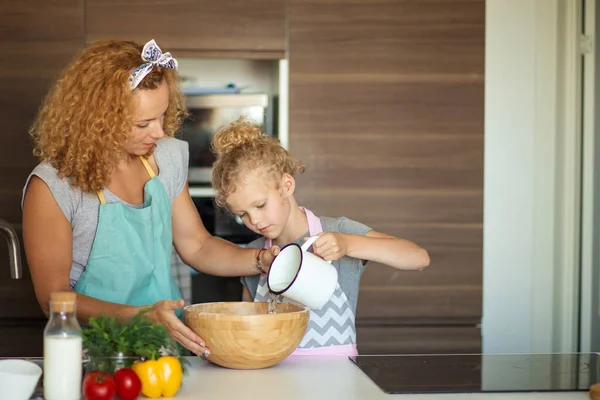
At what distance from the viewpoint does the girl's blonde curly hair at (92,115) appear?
1.86 m

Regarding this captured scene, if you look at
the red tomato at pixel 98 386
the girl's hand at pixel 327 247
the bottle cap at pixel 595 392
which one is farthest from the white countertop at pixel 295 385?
the girl's hand at pixel 327 247

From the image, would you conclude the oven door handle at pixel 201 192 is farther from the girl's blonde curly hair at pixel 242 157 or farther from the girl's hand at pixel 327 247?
the girl's hand at pixel 327 247

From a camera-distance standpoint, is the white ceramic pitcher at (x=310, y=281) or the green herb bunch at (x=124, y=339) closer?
the green herb bunch at (x=124, y=339)

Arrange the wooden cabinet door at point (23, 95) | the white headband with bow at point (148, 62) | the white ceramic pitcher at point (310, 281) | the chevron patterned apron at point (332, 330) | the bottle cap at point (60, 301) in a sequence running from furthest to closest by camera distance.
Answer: the wooden cabinet door at point (23, 95) < the chevron patterned apron at point (332, 330) < the white headband with bow at point (148, 62) < the white ceramic pitcher at point (310, 281) < the bottle cap at point (60, 301)

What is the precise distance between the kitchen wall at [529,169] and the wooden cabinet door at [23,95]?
1.69 metres

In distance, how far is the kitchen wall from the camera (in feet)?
11.0

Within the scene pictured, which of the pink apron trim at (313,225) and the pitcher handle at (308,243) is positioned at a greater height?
the pink apron trim at (313,225)

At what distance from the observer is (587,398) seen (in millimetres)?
1433

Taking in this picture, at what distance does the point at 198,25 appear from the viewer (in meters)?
3.19

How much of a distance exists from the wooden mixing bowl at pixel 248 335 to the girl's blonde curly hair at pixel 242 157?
0.43 m

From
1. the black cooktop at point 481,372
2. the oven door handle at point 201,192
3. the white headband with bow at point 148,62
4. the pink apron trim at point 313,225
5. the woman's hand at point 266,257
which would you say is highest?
the white headband with bow at point 148,62

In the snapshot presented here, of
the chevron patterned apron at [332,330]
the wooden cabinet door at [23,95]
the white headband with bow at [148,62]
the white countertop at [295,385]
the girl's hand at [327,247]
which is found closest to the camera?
the white countertop at [295,385]

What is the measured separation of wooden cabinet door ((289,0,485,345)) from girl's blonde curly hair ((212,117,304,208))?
47.9 inches

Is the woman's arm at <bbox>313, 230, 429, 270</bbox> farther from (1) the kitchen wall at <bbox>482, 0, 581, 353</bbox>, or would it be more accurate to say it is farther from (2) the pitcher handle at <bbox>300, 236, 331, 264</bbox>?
(1) the kitchen wall at <bbox>482, 0, 581, 353</bbox>
